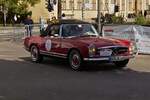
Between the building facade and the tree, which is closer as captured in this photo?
the tree

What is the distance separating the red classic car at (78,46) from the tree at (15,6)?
48.7 metres

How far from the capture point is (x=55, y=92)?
35.8ft

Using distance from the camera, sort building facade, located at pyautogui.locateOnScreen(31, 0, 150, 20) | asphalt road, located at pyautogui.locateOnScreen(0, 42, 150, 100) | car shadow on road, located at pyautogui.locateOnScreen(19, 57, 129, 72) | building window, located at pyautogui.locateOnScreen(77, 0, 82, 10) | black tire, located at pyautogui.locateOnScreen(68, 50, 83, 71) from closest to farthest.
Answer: asphalt road, located at pyautogui.locateOnScreen(0, 42, 150, 100), black tire, located at pyautogui.locateOnScreen(68, 50, 83, 71), car shadow on road, located at pyautogui.locateOnScreen(19, 57, 129, 72), building facade, located at pyautogui.locateOnScreen(31, 0, 150, 20), building window, located at pyautogui.locateOnScreen(77, 0, 82, 10)

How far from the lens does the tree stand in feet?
214

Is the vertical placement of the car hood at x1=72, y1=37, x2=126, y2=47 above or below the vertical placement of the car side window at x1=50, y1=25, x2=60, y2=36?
below

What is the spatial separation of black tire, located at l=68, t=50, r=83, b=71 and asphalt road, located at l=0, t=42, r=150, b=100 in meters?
0.21

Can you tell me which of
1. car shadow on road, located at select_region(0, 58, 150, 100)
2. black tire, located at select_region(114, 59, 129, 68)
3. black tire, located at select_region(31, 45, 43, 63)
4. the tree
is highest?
the tree

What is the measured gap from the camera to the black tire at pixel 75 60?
47.6 feet

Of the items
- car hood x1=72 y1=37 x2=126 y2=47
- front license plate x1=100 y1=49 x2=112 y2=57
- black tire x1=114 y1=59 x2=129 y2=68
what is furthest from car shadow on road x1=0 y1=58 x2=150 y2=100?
car hood x1=72 y1=37 x2=126 y2=47

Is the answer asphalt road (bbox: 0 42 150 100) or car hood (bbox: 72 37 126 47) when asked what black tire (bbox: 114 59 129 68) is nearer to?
asphalt road (bbox: 0 42 150 100)

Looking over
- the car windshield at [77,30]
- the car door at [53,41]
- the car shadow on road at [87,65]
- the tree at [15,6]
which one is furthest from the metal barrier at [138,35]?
the tree at [15,6]

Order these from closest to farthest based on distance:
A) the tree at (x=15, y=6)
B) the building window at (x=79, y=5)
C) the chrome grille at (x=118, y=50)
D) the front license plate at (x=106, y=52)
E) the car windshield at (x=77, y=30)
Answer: the front license plate at (x=106, y=52), the chrome grille at (x=118, y=50), the car windshield at (x=77, y=30), the tree at (x=15, y=6), the building window at (x=79, y=5)

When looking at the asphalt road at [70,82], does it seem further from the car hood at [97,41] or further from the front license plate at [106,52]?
the car hood at [97,41]

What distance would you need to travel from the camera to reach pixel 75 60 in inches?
579
